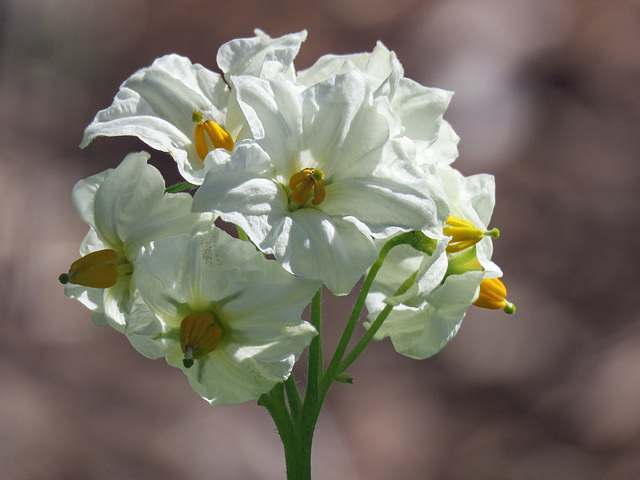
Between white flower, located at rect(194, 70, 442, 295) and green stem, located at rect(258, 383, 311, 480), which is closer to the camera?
white flower, located at rect(194, 70, 442, 295)

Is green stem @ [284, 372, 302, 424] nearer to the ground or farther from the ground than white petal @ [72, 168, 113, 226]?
nearer to the ground

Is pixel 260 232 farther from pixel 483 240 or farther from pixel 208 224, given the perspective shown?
pixel 483 240

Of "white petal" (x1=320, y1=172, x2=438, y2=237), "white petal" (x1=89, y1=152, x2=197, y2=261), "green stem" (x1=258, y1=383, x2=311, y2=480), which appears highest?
"white petal" (x1=320, y1=172, x2=438, y2=237)

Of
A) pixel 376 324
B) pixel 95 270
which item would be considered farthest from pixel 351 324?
pixel 95 270

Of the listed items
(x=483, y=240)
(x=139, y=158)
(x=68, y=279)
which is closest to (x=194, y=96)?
(x=139, y=158)

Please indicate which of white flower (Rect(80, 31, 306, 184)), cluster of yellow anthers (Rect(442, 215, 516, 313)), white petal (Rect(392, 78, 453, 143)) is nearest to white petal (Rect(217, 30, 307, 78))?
white flower (Rect(80, 31, 306, 184))

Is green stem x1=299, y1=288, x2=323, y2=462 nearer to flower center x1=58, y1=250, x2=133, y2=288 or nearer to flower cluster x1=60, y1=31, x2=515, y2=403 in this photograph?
flower cluster x1=60, y1=31, x2=515, y2=403
